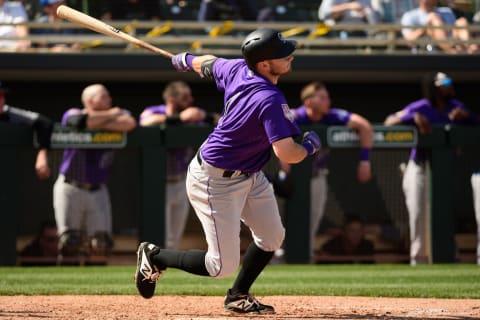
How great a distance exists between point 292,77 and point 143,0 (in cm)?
214

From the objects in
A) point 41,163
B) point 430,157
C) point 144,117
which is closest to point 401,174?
point 430,157

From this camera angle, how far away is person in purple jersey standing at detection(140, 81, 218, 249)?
375 inches

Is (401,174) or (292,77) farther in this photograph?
(292,77)

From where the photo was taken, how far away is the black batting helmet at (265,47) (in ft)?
17.9

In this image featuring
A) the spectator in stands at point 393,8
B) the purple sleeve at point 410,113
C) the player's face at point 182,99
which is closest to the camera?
the player's face at point 182,99

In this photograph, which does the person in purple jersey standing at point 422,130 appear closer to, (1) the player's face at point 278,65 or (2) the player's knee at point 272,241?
(2) the player's knee at point 272,241

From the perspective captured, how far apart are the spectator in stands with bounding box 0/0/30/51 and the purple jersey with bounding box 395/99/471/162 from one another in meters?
4.59

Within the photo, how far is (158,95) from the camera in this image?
12586 millimetres

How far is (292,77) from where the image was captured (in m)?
12.4

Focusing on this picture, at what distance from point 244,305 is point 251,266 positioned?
0.24 metres

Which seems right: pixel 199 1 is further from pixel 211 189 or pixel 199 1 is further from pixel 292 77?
pixel 211 189

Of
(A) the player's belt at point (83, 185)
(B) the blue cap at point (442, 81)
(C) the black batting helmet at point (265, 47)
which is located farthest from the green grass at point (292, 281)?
(C) the black batting helmet at point (265, 47)

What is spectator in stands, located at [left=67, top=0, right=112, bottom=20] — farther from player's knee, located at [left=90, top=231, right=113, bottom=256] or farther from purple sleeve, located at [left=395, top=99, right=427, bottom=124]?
purple sleeve, located at [left=395, top=99, right=427, bottom=124]

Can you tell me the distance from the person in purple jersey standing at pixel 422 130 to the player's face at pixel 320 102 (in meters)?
0.72
